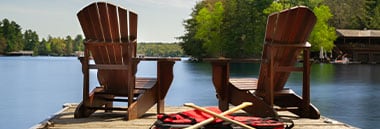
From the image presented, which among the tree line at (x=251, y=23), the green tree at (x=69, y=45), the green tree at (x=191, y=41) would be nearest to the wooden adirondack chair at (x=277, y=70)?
the tree line at (x=251, y=23)

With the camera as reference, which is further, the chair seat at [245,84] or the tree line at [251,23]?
the tree line at [251,23]

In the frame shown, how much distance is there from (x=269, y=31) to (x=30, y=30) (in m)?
116

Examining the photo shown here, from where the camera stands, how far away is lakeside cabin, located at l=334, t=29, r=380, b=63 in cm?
5231

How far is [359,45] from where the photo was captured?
53.2m

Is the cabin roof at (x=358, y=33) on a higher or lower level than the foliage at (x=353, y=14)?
lower

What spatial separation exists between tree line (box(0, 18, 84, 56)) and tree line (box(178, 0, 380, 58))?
38525 millimetres

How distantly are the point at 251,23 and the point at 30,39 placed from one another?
80.1 meters

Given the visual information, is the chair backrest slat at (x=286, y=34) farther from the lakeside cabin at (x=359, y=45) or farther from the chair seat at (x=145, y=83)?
the lakeside cabin at (x=359, y=45)

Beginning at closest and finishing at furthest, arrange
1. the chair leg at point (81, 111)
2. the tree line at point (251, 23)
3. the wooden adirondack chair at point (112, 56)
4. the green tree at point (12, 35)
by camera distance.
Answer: the wooden adirondack chair at point (112, 56)
the chair leg at point (81, 111)
the tree line at point (251, 23)
the green tree at point (12, 35)

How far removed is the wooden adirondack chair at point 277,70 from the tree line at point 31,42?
270ft

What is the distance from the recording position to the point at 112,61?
Answer: 567 centimetres

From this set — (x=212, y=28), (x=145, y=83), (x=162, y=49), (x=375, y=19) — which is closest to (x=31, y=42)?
(x=162, y=49)

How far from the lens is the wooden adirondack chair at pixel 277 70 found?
5.32m

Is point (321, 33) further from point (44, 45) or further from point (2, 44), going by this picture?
point (44, 45)
